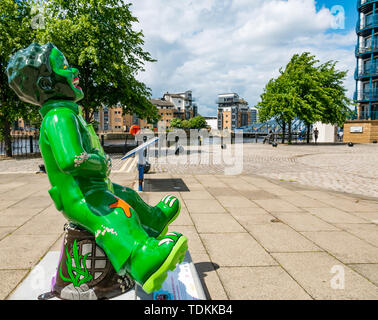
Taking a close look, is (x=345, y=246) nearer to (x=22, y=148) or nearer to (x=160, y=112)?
(x=22, y=148)

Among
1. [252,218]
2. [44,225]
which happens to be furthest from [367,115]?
[44,225]

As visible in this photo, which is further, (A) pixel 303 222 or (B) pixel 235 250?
(A) pixel 303 222

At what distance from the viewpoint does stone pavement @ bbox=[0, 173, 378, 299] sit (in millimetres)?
2564

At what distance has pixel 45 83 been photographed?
6.44 feet

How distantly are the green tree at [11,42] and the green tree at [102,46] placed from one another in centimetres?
113

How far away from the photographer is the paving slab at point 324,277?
7.95 ft

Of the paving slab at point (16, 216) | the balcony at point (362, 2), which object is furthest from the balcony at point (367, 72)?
the paving slab at point (16, 216)

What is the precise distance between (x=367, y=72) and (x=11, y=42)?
39.4m

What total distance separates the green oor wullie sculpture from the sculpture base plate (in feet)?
1.72

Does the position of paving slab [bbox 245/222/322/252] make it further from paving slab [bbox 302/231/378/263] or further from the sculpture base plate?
the sculpture base plate

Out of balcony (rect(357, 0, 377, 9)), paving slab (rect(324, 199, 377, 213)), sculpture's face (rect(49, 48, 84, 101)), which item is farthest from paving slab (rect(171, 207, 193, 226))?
balcony (rect(357, 0, 377, 9))

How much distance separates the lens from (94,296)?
204cm
